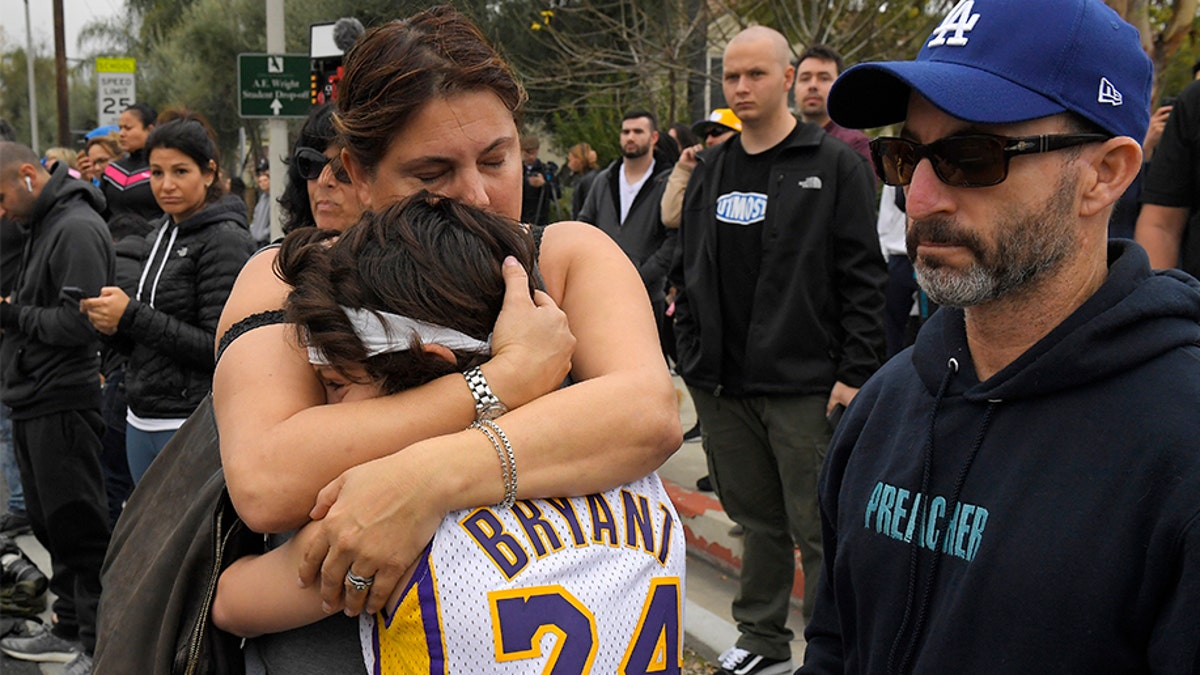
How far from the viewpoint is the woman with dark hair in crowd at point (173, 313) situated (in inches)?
173

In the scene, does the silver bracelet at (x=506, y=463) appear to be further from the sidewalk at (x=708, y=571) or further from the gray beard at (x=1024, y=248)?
the sidewalk at (x=708, y=571)

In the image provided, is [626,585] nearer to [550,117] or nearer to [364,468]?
[364,468]

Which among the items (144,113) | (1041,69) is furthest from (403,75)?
(144,113)

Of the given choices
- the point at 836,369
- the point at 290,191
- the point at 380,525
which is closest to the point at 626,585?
the point at 380,525

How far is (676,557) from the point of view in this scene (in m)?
1.59

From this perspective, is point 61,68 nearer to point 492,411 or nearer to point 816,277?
point 816,277

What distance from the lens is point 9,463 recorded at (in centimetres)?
699

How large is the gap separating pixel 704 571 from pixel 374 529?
482 centimetres

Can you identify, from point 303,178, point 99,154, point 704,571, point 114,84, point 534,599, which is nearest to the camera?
point 534,599

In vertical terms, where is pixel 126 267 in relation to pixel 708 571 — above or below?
above

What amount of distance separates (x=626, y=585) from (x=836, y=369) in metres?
3.26

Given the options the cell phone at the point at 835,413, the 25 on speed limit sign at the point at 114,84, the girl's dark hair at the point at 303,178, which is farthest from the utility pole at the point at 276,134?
the 25 on speed limit sign at the point at 114,84

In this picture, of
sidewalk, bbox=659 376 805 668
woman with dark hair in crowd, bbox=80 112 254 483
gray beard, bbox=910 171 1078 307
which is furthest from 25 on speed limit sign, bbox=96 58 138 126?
gray beard, bbox=910 171 1078 307

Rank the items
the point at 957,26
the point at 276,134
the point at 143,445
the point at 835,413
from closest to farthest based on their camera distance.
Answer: the point at 957,26 → the point at 835,413 → the point at 143,445 → the point at 276,134
